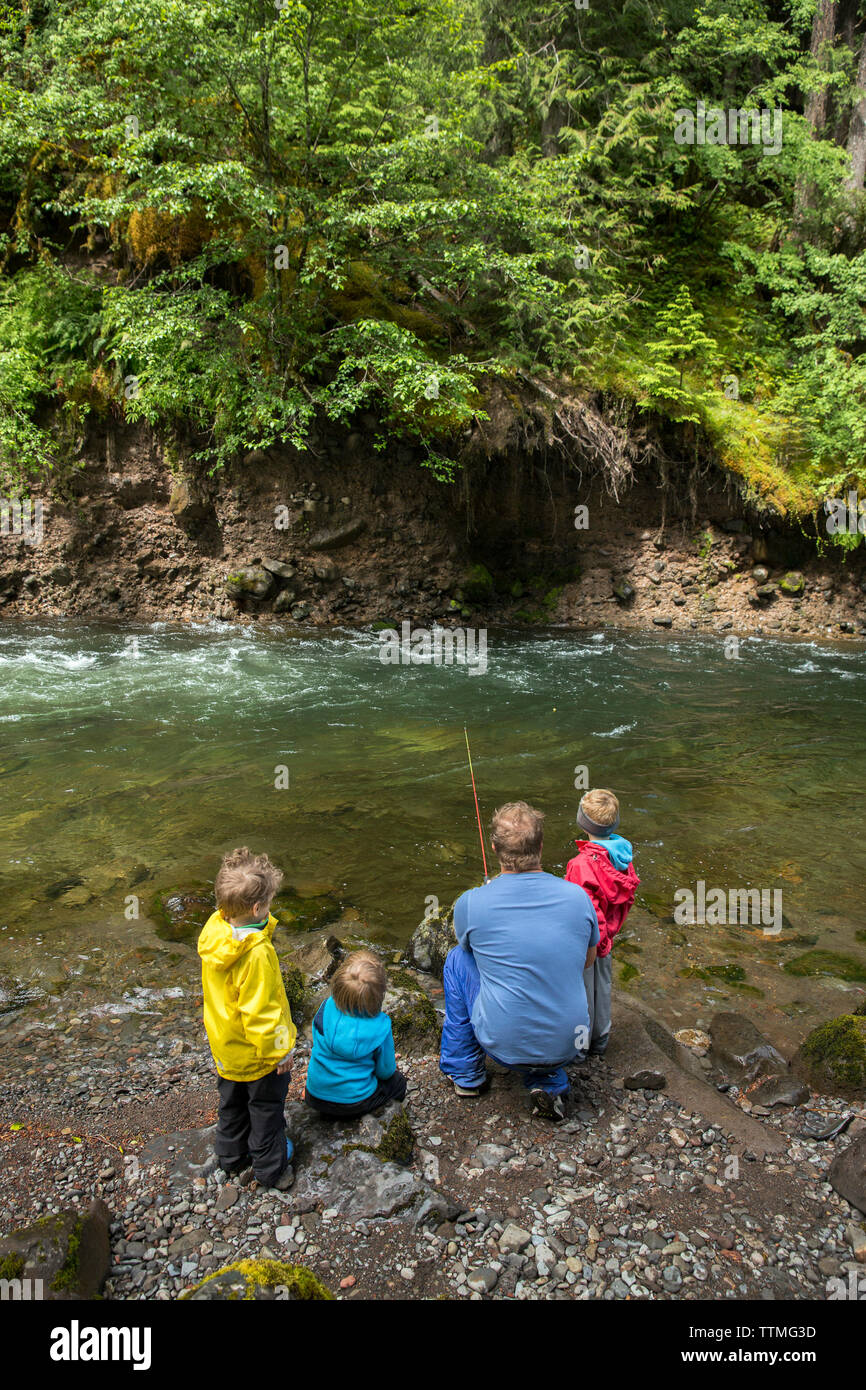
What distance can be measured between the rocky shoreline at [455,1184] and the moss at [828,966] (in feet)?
3.80

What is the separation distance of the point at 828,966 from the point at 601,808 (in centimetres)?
249

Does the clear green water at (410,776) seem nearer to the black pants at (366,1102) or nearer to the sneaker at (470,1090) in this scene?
the sneaker at (470,1090)

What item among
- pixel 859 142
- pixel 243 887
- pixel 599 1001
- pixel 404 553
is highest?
pixel 859 142

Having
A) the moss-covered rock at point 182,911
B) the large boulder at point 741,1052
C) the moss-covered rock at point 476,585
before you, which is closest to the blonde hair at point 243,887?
the moss-covered rock at point 182,911

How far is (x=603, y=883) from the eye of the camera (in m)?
4.15

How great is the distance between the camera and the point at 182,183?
11.6 meters

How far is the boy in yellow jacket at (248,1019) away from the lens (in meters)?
3.19

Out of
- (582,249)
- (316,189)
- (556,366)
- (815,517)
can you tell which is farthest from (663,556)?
(316,189)

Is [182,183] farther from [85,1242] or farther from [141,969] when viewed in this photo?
[85,1242]

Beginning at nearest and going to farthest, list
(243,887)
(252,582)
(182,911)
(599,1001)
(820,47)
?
1. (243,887)
2. (599,1001)
3. (182,911)
4. (252,582)
5. (820,47)

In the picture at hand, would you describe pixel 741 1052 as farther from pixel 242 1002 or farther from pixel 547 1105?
pixel 242 1002

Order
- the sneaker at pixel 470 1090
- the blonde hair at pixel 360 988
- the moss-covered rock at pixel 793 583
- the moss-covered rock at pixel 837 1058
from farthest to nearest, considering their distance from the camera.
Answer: the moss-covered rock at pixel 793 583, the moss-covered rock at pixel 837 1058, the sneaker at pixel 470 1090, the blonde hair at pixel 360 988

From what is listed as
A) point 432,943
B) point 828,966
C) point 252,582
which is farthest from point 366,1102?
point 252,582

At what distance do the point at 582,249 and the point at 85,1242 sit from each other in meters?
18.0
